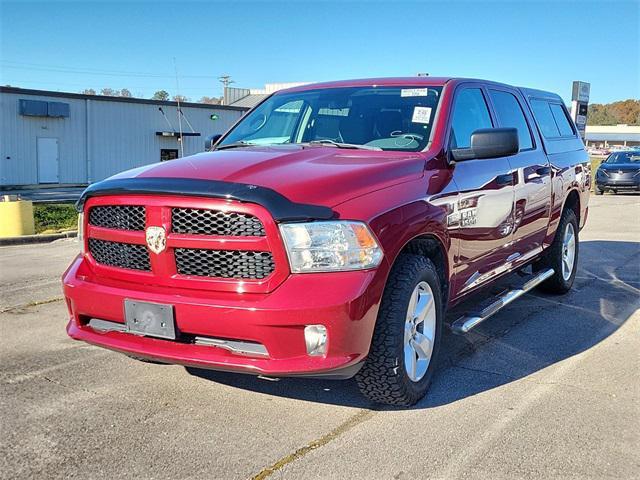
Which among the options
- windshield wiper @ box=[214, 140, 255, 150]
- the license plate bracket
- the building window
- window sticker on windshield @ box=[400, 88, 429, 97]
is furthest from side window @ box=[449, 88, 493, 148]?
the building window

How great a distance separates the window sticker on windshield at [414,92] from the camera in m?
4.59

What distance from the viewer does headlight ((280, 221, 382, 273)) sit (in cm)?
313

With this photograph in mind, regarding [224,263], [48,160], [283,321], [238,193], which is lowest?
[48,160]

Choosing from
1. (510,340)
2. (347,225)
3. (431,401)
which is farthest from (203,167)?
(510,340)

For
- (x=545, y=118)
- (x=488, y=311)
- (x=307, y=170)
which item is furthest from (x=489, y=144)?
(x=545, y=118)

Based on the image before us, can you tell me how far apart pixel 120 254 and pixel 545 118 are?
4.57 metres

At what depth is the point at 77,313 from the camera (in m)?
3.70

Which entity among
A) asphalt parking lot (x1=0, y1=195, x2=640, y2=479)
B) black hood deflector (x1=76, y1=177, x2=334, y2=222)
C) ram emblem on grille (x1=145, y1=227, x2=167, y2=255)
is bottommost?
asphalt parking lot (x1=0, y1=195, x2=640, y2=479)

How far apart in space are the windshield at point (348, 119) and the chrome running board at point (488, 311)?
3.88 ft

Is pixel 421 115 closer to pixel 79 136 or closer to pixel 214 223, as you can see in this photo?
pixel 214 223

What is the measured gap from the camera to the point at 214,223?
323cm

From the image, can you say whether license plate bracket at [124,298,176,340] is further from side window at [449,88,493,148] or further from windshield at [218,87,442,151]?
side window at [449,88,493,148]

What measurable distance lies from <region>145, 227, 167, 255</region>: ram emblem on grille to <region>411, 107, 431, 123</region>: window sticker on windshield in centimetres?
197

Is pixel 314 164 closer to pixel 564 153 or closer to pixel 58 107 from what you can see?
pixel 564 153
